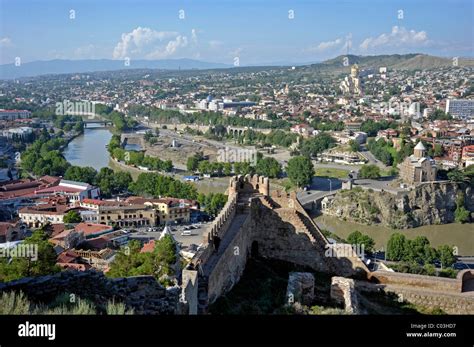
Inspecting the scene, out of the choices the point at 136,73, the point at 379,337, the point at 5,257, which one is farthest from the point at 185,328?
the point at 136,73

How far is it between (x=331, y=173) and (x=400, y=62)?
7122 centimetres

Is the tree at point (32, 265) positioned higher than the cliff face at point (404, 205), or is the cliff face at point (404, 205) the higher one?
the tree at point (32, 265)

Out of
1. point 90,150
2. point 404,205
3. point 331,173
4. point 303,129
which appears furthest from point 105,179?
point 303,129

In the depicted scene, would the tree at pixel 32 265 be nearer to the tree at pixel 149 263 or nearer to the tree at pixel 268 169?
the tree at pixel 149 263

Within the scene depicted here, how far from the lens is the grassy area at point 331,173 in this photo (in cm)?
2600

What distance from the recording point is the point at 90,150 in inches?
1388

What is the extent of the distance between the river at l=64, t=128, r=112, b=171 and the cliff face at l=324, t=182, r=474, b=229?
1419 cm

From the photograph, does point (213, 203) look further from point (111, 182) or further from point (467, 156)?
point (467, 156)

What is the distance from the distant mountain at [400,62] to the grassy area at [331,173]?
4993 cm

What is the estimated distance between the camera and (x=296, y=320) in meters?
2.09

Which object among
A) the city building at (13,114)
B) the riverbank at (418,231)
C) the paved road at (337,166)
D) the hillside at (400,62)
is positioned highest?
the hillside at (400,62)

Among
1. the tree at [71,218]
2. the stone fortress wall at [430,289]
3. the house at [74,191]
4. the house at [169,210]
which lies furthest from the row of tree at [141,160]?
the stone fortress wall at [430,289]

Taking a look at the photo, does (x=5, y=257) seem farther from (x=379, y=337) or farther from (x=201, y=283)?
(x=379, y=337)

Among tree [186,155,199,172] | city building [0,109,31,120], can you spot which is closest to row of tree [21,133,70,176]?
tree [186,155,199,172]
